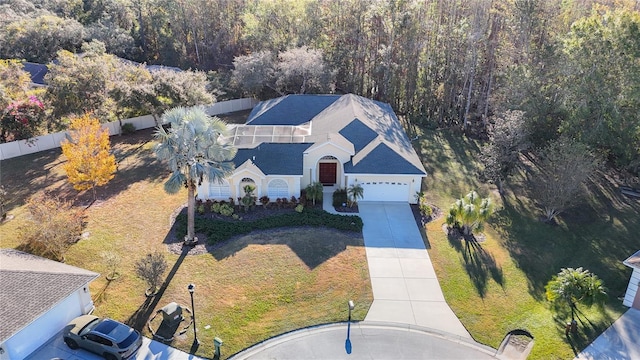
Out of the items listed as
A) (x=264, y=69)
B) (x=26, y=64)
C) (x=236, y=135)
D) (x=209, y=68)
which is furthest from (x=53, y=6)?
(x=236, y=135)

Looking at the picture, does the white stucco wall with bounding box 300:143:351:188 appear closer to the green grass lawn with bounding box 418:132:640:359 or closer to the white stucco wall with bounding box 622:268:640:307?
the green grass lawn with bounding box 418:132:640:359

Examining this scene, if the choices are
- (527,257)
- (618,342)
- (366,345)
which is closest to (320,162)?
(527,257)

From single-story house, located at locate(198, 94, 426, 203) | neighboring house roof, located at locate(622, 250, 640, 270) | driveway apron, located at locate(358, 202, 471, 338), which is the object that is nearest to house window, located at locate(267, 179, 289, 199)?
single-story house, located at locate(198, 94, 426, 203)

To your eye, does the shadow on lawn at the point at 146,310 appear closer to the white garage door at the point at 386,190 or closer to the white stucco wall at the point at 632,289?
the white garage door at the point at 386,190

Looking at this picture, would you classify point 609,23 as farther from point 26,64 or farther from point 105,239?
point 26,64

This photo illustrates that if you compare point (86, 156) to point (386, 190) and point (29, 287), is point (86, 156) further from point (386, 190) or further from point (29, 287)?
point (386, 190)
